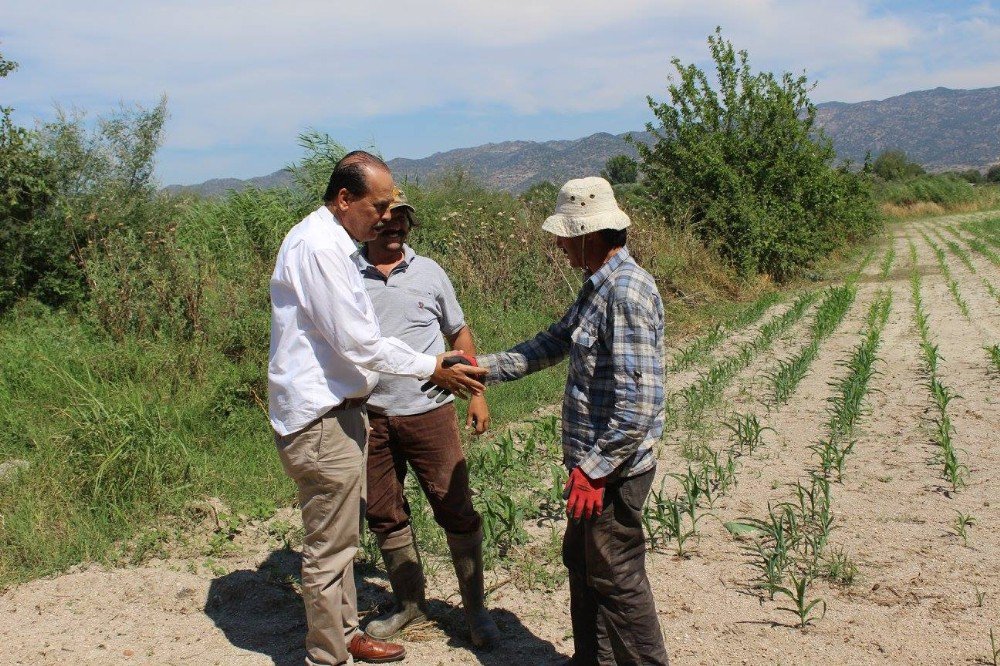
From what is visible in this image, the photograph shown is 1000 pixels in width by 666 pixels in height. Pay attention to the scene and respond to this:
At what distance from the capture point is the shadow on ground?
3.62 m

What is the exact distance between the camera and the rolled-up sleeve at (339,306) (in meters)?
2.84

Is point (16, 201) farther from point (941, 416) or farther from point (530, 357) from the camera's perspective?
point (941, 416)

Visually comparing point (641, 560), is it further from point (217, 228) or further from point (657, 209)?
point (657, 209)

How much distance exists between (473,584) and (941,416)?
4.78 meters

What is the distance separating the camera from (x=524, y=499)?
5.10 meters

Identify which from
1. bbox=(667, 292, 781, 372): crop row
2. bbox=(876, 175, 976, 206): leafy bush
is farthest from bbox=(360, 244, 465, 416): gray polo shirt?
bbox=(876, 175, 976, 206): leafy bush

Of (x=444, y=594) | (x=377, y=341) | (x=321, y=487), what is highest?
(x=377, y=341)

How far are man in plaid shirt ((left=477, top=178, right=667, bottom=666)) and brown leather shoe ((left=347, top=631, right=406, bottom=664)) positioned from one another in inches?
38.3

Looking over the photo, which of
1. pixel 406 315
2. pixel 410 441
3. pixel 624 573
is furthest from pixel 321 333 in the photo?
pixel 624 573

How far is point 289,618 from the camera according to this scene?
4012 mm

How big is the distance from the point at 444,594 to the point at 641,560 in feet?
4.86

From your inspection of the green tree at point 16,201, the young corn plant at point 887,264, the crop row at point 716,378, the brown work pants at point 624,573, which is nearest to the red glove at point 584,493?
the brown work pants at point 624,573

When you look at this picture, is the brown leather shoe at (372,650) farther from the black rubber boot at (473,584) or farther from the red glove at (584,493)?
the red glove at (584,493)

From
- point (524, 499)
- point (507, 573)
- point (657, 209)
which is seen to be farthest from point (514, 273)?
point (507, 573)
